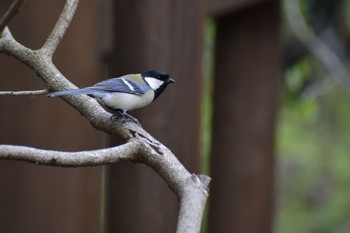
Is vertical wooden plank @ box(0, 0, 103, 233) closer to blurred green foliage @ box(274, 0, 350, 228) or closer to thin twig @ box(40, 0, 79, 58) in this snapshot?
thin twig @ box(40, 0, 79, 58)

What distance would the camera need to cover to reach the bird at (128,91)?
2289mm

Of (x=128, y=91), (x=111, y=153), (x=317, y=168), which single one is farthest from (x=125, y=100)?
(x=317, y=168)

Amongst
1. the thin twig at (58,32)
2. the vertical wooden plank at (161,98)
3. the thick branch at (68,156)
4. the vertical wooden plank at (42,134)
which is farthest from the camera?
the vertical wooden plank at (161,98)

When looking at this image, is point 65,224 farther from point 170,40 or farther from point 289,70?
point 289,70

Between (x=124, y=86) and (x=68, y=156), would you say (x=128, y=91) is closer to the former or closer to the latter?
(x=124, y=86)

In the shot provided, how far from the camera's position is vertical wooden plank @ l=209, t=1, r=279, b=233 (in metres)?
3.97

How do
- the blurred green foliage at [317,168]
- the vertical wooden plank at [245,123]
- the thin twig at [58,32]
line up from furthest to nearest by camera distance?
the blurred green foliage at [317,168]
the vertical wooden plank at [245,123]
the thin twig at [58,32]

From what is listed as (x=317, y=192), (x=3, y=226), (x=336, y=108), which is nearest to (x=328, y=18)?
(x=336, y=108)

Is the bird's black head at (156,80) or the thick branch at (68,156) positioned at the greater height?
the bird's black head at (156,80)

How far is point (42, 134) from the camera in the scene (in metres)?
2.74

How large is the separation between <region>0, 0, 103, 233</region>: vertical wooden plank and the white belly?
458mm

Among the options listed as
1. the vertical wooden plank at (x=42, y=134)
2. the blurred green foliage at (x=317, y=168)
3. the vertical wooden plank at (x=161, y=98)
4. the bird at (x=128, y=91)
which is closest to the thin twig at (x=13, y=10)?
the bird at (x=128, y=91)

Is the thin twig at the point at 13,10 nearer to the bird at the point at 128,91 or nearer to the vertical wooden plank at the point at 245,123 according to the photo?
the bird at the point at 128,91

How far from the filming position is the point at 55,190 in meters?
2.78
